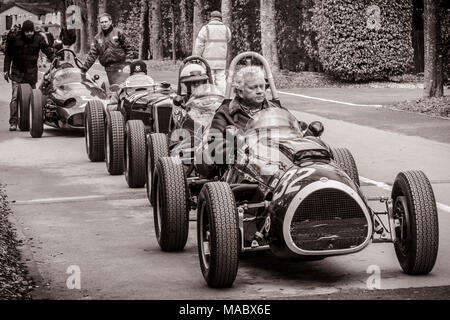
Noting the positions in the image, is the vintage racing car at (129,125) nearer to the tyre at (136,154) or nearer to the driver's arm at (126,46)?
the tyre at (136,154)

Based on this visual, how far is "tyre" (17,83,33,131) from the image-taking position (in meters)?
18.7

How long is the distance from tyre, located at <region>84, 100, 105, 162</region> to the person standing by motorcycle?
11.9 ft

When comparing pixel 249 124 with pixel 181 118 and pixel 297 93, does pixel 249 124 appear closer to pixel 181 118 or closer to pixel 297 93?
pixel 181 118

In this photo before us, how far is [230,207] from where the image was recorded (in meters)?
8.09

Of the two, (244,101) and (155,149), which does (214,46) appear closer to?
(155,149)

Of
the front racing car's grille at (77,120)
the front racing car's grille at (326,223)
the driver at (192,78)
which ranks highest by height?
the driver at (192,78)

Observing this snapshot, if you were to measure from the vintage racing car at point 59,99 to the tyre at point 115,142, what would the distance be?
12.1 ft

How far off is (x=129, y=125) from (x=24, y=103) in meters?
6.15

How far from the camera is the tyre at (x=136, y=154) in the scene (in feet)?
42.3

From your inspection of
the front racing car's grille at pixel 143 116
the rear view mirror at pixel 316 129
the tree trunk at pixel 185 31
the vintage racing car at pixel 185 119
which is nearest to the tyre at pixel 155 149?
the vintage racing car at pixel 185 119

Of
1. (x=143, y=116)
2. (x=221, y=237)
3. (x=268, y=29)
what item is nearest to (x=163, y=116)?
(x=143, y=116)
